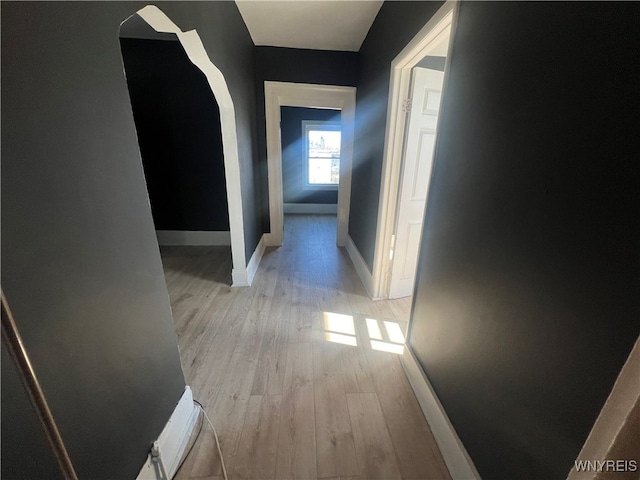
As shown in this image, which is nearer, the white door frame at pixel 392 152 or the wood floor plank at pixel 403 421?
the wood floor plank at pixel 403 421

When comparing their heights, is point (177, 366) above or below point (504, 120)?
below

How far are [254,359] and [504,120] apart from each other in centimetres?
180

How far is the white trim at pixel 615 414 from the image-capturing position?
496 mm

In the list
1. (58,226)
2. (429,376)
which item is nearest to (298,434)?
(429,376)

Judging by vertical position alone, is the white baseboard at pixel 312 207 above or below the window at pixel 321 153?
below

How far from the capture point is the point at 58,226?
61 cm

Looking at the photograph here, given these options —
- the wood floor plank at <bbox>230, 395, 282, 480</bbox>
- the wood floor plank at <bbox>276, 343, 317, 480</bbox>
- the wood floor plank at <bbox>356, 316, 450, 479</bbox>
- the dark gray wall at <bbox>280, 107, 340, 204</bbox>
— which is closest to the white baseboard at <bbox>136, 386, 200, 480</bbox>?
the wood floor plank at <bbox>230, 395, 282, 480</bbox>

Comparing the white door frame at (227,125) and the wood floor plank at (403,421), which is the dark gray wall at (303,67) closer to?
the white door frame at (227,125)

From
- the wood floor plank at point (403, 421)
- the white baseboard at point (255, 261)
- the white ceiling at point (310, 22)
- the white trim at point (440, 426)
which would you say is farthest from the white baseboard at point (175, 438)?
the white ceiling at point (310, 22)

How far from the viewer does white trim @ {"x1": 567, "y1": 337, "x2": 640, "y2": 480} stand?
1.63 ft

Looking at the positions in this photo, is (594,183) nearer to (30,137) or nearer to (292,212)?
(30,137)

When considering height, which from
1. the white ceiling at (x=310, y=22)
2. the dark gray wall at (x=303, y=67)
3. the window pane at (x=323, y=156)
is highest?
the white ceiling at (x=310, y=22)

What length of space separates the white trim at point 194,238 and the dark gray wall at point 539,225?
10.7ft

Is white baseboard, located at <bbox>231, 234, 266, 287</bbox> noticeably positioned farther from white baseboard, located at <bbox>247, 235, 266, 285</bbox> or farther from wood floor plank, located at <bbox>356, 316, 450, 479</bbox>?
wood floor plank, located at <bbox>356, 316, 450, 479</bbox>
